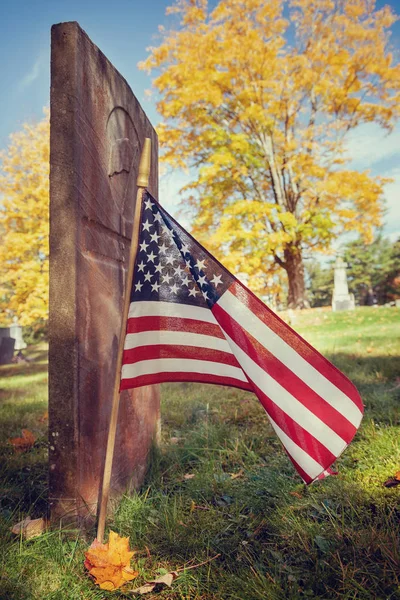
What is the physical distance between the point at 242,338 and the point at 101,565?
3.44 ft

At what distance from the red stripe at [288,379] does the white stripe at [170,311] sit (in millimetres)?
106

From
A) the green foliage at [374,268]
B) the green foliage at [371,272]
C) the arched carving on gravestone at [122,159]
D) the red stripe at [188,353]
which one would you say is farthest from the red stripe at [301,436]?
the green foliage at [374,268]

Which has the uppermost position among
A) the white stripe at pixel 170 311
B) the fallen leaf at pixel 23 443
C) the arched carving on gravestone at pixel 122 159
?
the arched carving on gravestone at pixel 122 159

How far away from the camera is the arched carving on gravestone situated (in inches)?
88.1

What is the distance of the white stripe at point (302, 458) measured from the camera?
5.37 ft

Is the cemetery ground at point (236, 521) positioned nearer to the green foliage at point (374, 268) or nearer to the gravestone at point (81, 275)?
the gravestone at point (81, 275)

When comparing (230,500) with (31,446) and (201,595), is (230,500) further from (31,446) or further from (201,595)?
(31,446)

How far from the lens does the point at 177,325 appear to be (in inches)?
75.0

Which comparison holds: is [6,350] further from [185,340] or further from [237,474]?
[185,340]

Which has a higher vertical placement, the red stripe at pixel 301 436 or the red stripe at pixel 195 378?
the red stripe at pixel 195 378

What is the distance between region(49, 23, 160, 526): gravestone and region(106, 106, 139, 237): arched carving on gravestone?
2 cm

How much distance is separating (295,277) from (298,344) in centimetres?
1393

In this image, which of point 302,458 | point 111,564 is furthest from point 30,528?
point 302,458

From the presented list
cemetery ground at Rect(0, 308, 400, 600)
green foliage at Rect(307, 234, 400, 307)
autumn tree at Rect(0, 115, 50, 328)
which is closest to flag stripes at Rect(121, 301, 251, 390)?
cemetery ground at Rect(0, 308, 400, 600)
